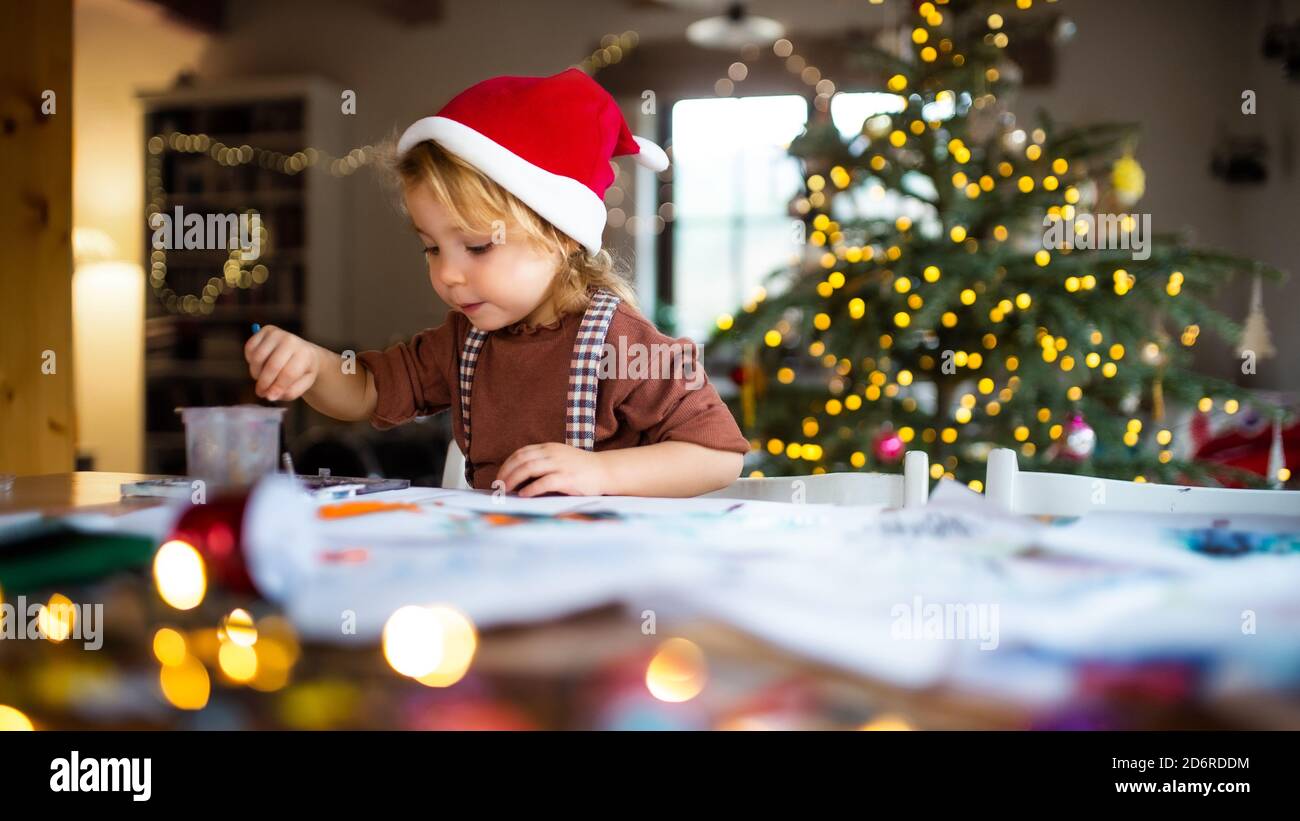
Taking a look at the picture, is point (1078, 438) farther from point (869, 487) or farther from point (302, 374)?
point (302, 374)

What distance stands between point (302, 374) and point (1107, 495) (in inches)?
32.7

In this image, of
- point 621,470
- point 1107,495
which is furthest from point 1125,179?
point 621,470

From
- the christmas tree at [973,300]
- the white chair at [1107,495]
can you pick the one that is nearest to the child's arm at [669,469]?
the white chair at [1107,495]

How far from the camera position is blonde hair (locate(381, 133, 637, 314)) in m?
1.17

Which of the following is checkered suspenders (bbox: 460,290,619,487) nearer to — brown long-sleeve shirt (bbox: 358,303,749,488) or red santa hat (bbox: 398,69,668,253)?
brown long-sleeve shirt (bbox: 358,303,749,488)

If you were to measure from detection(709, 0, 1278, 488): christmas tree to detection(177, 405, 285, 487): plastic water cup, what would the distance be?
5.20ft

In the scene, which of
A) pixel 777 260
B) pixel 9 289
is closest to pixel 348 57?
pixel 777 260

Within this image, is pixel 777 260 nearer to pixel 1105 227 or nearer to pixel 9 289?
pixel 1105 227

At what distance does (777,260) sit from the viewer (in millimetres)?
5688

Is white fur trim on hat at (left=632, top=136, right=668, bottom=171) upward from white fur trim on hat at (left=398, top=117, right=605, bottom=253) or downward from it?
upward

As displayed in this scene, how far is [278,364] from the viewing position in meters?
1.08

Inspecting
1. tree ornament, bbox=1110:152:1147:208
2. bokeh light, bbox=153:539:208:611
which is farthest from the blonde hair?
tree ornament, bbox=1110:152:1147:208

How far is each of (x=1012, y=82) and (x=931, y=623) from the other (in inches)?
89.9

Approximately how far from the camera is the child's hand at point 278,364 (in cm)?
108
